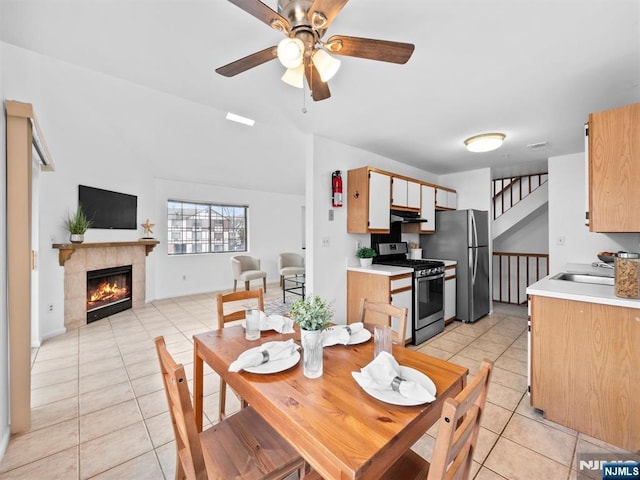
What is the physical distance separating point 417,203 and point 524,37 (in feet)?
8.26

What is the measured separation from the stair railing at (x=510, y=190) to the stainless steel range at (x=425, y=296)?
10.5 feet

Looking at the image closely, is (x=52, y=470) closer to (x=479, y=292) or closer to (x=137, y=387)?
(x=137, y=387)

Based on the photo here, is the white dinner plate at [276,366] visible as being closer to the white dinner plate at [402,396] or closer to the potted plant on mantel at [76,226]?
the white dinner plate at [402,396]

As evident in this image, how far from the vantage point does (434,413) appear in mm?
1051

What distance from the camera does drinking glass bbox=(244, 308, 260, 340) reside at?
1.59 meters

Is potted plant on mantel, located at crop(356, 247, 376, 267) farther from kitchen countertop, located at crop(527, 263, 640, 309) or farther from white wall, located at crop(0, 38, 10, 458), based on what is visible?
white wall, located at crop(0, 38, 10, 458)

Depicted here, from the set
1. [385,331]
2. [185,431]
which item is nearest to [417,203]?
[385,331]

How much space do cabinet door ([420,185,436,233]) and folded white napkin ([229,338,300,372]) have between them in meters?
3.33

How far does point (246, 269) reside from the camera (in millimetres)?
6281

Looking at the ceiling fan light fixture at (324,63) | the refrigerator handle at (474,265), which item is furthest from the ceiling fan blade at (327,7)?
the refrigerator handle at (474,265)

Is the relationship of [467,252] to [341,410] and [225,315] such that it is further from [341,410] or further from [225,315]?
[341,410]

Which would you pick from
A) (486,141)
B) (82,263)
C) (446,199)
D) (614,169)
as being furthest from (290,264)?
(614,169)

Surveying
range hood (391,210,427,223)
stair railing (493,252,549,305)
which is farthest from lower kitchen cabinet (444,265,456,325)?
stair railing (493,252,549,305)

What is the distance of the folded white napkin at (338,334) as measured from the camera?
1.53 meters
